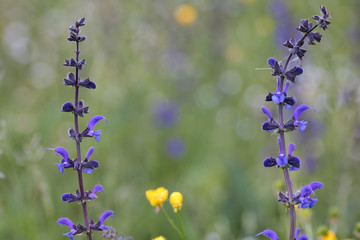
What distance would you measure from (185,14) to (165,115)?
165 cm

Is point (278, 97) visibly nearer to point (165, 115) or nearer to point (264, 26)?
point (165, 115)

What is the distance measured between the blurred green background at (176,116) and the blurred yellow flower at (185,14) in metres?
0.02

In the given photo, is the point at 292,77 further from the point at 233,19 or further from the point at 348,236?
the point at 233,19

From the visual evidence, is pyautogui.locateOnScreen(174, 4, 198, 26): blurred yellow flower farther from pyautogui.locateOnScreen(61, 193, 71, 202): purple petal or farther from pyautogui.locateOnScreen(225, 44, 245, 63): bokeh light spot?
pyautogui.locateOnScreen(61, 193, 71, 202): purple petal

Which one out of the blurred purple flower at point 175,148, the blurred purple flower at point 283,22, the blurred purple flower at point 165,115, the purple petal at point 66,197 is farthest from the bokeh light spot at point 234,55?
the purple petal at point 66,197

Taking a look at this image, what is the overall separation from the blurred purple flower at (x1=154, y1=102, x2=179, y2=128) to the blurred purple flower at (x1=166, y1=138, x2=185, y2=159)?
1.01 feet

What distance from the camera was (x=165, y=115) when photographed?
502 centimetres

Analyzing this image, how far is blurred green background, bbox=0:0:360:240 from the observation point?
314cm

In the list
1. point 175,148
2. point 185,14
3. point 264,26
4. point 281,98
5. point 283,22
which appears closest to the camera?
point 281,98

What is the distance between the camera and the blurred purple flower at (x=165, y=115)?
500 cm

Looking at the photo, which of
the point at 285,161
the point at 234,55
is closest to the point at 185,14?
the point at 234,55

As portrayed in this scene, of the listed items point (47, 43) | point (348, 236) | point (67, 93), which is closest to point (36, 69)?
point (47, 43)

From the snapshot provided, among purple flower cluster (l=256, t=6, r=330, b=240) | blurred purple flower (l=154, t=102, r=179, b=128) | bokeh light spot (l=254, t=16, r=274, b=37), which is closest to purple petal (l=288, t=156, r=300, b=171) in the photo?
purple flower cluster (l=256, t=6, r=330, b=240)

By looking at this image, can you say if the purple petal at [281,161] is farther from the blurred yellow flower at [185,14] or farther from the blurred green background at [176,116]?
the blurred yellow flower at [185,14]
